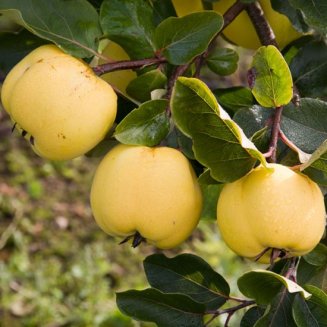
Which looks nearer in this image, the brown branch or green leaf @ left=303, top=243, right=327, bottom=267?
the brown branch

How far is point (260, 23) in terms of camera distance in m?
0.95

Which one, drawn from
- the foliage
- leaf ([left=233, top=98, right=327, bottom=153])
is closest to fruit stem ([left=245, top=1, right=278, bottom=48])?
the foliage

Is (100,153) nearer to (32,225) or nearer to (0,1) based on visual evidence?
(0,1)

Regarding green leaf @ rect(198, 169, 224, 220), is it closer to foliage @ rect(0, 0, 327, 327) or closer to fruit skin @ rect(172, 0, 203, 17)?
foliage @ rect(0, 0, 327, 327)

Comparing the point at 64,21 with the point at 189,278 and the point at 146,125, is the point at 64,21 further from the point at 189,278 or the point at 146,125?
the point at 189,278

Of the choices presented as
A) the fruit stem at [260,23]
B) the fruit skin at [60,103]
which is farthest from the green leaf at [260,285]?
the fruit stem at [260,23]

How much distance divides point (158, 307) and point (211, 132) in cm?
25

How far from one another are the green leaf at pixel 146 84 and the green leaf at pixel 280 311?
0.27m

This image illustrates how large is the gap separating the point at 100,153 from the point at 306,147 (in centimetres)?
27

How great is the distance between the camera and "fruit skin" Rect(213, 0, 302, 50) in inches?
39.0

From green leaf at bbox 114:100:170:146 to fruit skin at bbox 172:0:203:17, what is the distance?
220 mm

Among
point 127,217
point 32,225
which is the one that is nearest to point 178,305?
point 127,217

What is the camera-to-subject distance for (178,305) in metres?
0.89

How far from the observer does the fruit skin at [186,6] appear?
983 mm
